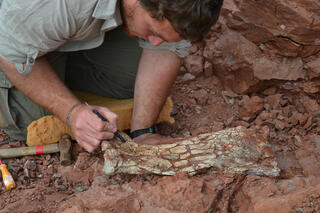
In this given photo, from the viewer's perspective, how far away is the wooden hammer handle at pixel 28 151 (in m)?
2.40

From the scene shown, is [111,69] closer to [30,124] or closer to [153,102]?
[153,102]

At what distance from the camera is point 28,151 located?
241 cm

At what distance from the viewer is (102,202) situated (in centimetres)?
179

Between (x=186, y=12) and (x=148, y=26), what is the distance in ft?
0.90

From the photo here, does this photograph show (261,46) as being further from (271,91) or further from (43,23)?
(43,23)

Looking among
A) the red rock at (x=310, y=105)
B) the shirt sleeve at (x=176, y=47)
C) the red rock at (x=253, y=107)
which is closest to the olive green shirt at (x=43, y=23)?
the shirt sleeve at (x=176, y=47)

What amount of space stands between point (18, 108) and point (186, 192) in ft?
4.50

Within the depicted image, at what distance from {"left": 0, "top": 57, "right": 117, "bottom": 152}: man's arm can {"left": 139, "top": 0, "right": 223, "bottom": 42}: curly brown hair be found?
2.09 feet

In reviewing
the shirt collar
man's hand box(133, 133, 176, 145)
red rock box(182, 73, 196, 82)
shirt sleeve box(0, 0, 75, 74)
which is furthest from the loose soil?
the shirt collar

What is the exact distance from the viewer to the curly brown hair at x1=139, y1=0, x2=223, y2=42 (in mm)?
1731

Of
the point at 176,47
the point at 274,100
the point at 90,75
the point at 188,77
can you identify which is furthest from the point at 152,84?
the point at 274,100

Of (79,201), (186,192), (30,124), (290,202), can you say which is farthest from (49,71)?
(290,202)

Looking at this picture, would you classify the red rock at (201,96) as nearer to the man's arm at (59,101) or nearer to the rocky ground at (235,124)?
the rocky ground at (235,124)

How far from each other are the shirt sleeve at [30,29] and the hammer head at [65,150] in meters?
0.57
